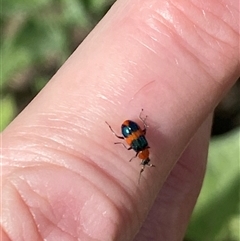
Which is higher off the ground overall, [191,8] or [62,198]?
[191,8]

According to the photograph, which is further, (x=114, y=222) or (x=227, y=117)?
(x=227, y=117)

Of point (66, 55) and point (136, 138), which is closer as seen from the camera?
point (136, 138)

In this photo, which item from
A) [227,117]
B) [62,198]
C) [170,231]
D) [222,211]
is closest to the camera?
[62,198]

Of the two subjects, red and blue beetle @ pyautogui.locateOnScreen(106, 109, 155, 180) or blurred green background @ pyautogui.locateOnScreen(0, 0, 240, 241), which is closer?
red and blue beetle @ pyautogui.locateOnScreen(106, 109, 155, 180)

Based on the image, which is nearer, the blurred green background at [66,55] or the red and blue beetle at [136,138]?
the red and blue beetle at [136,138]

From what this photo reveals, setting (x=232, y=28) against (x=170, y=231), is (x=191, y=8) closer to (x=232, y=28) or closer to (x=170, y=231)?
(x=232, y=28)

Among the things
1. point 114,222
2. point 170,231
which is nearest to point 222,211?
point 170,231

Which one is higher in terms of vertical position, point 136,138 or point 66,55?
point 136,138

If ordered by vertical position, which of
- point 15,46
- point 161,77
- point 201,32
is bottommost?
point 15,46
